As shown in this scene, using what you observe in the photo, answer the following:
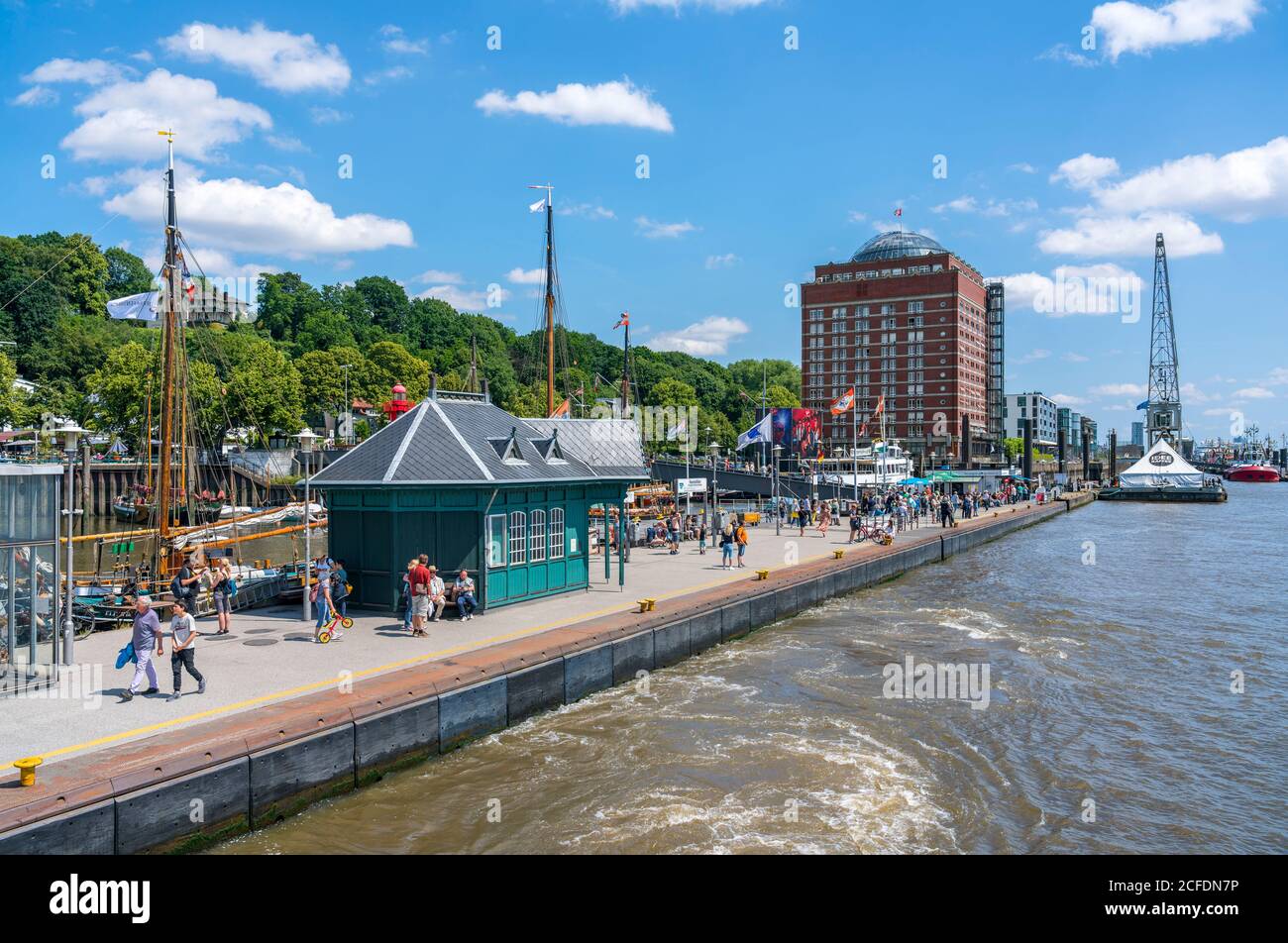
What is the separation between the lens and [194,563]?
75.2 ft

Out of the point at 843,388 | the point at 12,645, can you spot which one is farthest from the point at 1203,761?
the point at 843,388

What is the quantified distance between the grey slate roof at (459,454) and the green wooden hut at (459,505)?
0.04 m

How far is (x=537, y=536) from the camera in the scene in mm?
24219

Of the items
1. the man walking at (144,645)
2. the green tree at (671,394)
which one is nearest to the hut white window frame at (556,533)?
the man walking at (144,645)

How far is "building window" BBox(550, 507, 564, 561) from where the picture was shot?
973 inches

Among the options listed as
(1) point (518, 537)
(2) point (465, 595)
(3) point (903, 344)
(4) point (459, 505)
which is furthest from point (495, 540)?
(3) point (903, 344)

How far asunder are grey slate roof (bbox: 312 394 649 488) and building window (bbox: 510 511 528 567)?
1.13 meters

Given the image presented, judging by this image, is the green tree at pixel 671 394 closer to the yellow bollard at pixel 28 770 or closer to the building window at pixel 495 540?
the building window at pixel 495 540

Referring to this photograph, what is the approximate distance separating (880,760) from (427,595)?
10.6m

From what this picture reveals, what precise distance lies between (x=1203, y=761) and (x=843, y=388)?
119m

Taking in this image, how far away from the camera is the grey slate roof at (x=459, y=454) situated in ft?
72.2

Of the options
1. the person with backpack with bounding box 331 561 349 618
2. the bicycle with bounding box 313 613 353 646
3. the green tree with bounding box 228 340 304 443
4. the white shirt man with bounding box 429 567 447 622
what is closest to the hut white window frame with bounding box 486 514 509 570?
the white shirt man with bounding box 429 567 447 622

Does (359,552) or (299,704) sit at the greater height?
(359,552)
